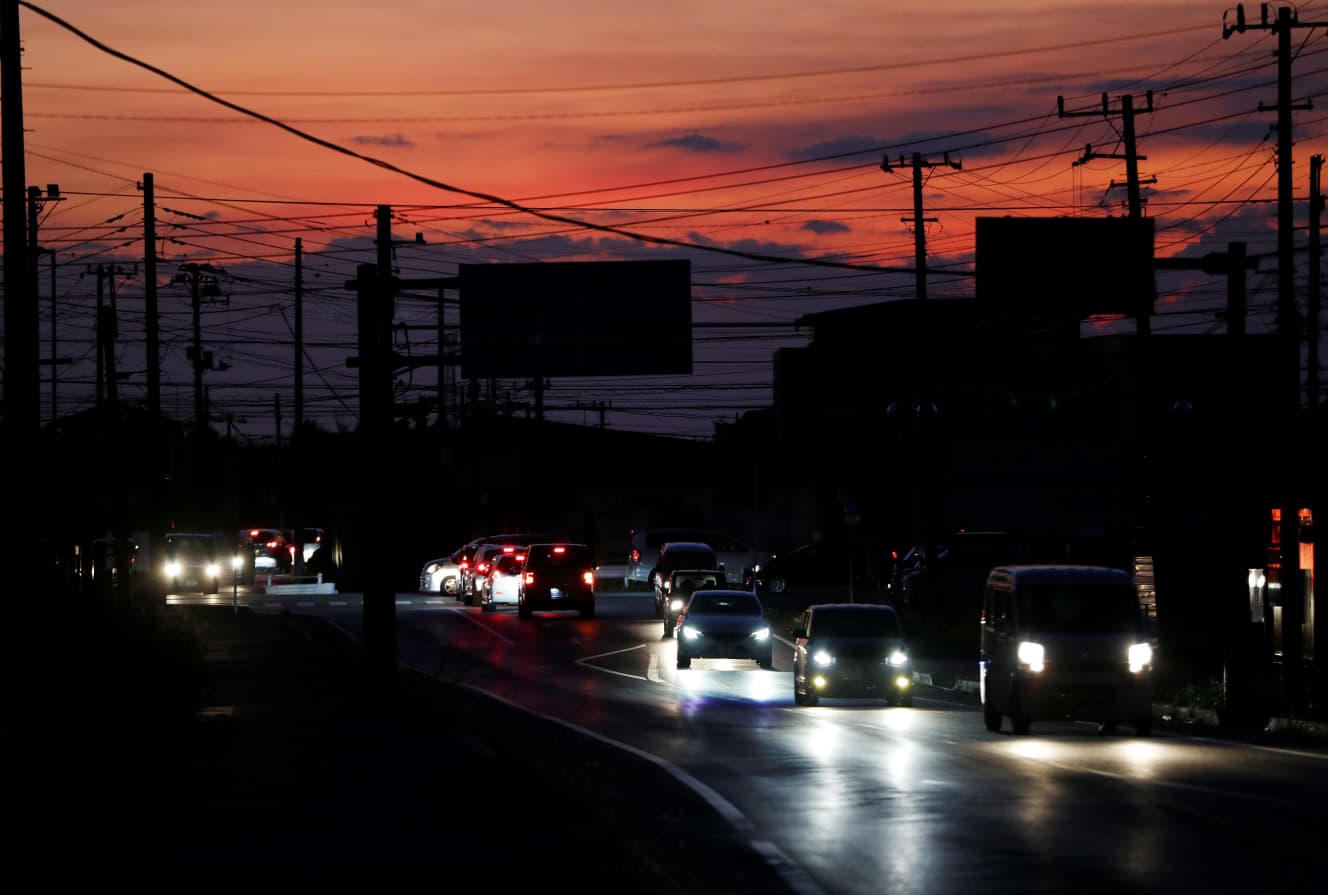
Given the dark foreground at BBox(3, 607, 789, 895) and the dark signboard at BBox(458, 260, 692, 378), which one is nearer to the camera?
the dark foreground at BBox(3, 607, 789, 895)

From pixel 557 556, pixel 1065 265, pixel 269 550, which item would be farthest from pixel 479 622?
pixel 269 550

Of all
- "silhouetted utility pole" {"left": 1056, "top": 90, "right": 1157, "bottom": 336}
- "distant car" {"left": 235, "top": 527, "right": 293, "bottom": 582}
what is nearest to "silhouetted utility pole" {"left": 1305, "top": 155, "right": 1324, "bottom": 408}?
"silhouetted utility pole" {"left": 1056, "top": 90, "right": 1157, "bottom": 336}

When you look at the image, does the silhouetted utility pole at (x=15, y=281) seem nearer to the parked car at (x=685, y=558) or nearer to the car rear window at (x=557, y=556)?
the car rear window at (x=557, y=556)

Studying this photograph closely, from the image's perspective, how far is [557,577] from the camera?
162 feet

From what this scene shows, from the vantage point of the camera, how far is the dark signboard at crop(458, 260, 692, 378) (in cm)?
3250

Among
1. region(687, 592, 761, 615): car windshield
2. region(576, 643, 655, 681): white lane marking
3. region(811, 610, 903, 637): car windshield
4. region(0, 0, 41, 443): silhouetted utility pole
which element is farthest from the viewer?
region(687, 592, 761, 615): car windshield

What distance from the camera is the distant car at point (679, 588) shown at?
44.1m

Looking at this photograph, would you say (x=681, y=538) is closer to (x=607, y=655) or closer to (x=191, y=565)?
(x=191, y=565)

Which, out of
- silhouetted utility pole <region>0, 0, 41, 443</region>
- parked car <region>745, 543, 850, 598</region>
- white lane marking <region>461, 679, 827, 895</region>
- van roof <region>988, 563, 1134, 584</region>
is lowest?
white lane marking <region>461, 679, 827, 895</region>

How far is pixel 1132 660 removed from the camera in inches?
899

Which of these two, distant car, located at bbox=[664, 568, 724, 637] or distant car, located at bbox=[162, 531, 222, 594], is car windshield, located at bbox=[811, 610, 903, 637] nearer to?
distant car, located at bbox=[664, 568, 724, 637]

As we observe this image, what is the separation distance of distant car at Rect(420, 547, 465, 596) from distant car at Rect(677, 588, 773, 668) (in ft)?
86.2

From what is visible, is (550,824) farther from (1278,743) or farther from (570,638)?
(570,638)

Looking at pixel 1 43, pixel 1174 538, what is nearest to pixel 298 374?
pixel 1174 538
